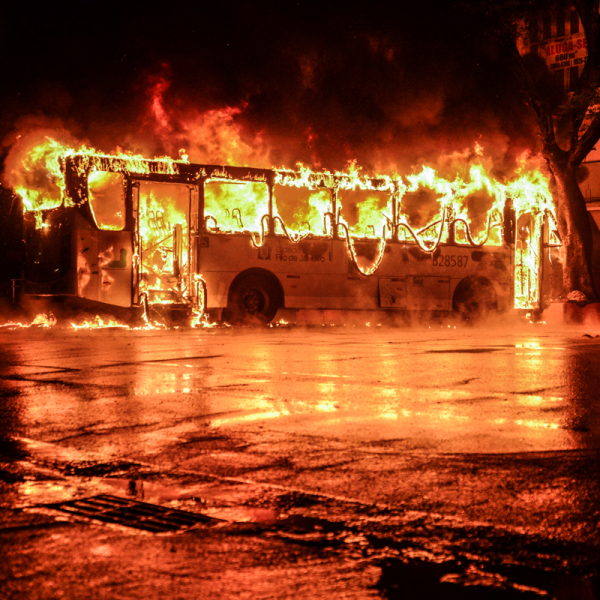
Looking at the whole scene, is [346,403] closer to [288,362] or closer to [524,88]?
[288,362]

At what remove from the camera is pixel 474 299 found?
20453mm

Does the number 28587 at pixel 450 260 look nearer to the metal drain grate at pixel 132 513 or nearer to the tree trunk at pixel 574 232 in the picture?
the tree trunk at pixel 574 232

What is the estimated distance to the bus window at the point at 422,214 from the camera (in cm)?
1944

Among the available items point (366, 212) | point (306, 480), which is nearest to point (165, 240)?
point (366, 212)

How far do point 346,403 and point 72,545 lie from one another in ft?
12.2

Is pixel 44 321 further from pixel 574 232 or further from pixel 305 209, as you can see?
pixel 574 232

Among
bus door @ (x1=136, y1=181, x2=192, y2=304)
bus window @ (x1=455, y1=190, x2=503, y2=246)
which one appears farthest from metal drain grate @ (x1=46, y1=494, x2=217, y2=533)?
bus window @ (x1=455, y1=190, x2=503, y2=246)

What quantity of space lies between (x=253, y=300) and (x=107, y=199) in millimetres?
3514

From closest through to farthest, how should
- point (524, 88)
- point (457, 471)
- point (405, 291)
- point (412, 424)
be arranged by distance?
point (457, 471) < point (412, 424) < point (405, 291) < point (524, 88)

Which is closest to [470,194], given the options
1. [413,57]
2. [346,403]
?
[413,57]

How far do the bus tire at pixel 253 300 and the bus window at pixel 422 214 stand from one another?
333 centimetres

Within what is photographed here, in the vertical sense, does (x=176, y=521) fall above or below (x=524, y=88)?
below

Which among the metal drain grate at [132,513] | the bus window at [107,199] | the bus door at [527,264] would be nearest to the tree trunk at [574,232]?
the bus door at [527,264]

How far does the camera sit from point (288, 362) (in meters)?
9.96
